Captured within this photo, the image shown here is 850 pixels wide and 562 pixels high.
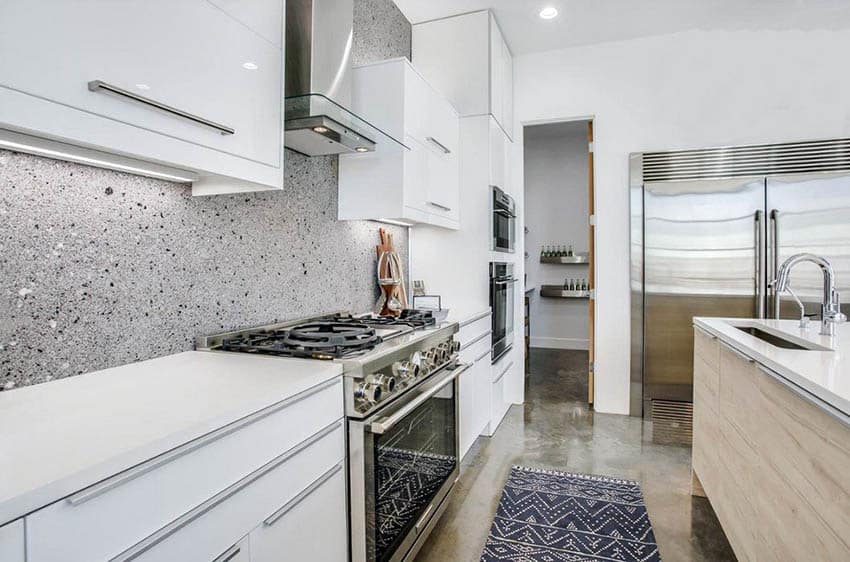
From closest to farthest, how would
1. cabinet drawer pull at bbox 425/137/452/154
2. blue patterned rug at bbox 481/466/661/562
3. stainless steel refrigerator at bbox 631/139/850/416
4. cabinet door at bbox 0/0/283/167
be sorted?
cabinet door at bbox 0/0/283/167
blue patterned rug at bbox 481/466/661/562
cabinet drawer pull at bbox 425/137/452/154
stainless steel refrigerator at bbox 631/139/850/416

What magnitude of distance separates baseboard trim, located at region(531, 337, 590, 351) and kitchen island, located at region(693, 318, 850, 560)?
14.4 feet

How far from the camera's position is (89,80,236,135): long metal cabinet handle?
1001mm

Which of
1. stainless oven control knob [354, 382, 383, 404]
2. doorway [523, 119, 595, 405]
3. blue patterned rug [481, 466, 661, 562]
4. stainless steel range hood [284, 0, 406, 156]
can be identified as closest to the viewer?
stainless oven control knob [354, 382, 383, 404]

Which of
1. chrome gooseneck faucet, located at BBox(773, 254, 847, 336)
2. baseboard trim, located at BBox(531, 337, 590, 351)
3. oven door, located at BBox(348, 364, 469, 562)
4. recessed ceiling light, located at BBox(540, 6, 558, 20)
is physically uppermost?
recessed ceiling light, located at BBox(540, 6, 558, 20)

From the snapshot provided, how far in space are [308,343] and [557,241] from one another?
18.4 feet

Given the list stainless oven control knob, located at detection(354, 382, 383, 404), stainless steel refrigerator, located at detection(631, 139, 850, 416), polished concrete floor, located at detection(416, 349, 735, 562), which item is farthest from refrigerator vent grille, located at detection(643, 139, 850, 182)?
stainless oven control knob, located at detection(354, 382, 383, 404)

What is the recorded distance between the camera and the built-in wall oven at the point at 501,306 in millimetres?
3328

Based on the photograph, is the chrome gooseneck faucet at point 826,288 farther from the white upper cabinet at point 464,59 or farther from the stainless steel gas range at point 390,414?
the white upper cabinet at point 464,59

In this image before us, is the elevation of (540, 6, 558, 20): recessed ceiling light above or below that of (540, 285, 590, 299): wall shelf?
above

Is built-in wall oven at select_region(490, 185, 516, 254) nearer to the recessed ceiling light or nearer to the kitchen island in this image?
the recessed ceiling light

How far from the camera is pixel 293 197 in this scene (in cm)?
218

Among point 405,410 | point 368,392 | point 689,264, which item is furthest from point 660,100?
point 368,392

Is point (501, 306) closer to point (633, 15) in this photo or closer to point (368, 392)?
point (368, 392)

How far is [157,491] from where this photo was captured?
0.85m
